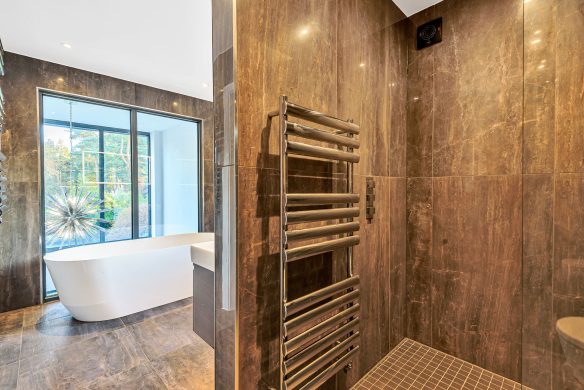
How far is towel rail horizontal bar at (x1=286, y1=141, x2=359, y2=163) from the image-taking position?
1.04m

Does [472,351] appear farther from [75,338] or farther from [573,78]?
[75,338]

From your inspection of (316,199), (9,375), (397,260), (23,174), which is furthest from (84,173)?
(397,260)

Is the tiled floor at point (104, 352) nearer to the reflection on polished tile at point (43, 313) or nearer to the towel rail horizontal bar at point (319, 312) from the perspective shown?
the reflection on polished tile at point (43, 313)

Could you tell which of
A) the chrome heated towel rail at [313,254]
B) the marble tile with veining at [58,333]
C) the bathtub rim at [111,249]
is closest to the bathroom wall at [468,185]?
the chrome heated towel rail at [313,254]

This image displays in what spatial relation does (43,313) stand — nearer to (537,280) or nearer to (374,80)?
(374,80)

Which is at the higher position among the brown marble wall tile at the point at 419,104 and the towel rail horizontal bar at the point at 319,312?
the brown marble wall tile at the point at 419,104

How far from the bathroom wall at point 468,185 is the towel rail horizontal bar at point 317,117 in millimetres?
861

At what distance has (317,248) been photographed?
1149 mm

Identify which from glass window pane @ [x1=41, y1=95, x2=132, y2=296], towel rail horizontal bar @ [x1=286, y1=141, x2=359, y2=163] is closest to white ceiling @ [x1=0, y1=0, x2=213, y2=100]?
glass window pane @ [x1=41, y1=95, x2=132, y2=296]

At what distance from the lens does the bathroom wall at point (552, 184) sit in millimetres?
1176

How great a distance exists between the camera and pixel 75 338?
2139mm

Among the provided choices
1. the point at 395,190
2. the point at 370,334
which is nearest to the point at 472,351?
the point at 370,334

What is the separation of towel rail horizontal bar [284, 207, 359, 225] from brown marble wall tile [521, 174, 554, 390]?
90 centimetres

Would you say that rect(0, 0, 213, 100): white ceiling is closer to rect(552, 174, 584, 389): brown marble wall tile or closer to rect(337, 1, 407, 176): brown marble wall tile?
rect(337, 1, 407, 176): brown marble wall tile
